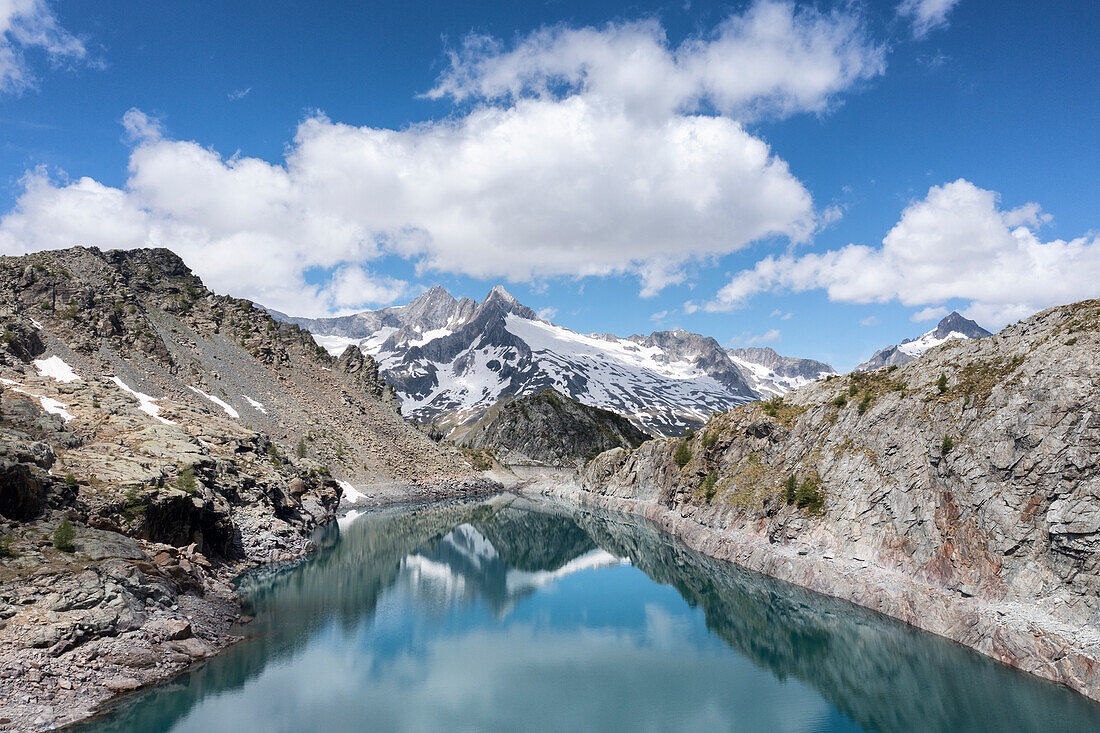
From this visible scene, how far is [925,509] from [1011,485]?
6.52 metres

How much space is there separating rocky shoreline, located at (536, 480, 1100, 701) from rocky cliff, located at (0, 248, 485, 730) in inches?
1715

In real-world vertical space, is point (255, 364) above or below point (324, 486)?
above

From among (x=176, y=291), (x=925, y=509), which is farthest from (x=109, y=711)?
(x=176, y=291)

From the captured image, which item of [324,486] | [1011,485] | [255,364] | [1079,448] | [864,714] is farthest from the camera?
[255,364]

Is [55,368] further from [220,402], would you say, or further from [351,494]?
[351,494]

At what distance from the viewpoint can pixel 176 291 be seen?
12350cm

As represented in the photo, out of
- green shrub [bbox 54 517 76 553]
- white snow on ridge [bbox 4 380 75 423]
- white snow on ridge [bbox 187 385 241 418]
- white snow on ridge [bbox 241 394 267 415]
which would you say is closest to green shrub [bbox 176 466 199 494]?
white snow on ridge [bbox 4 380 75 423]

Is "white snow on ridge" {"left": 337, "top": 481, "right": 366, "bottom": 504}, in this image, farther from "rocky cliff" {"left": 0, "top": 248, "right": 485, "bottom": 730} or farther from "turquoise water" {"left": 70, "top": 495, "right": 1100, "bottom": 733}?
"turquoise water" {"left": 70, "top": 495, "right": 1100, "bottom": 733}

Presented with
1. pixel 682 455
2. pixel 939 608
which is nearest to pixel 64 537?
pixel 939 608

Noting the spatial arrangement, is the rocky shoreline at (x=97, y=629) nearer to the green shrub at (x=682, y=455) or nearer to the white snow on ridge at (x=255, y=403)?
the green shrub at (x=682, y=455)

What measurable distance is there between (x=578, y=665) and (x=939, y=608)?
911 inches

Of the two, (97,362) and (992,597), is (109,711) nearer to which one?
(992,597)

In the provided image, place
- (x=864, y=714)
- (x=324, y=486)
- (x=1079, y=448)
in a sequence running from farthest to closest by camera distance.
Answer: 1. (x=324, y=486)
2. (x=1079, y=448)
3. (x=864, y=714)

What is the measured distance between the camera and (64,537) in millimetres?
31062
